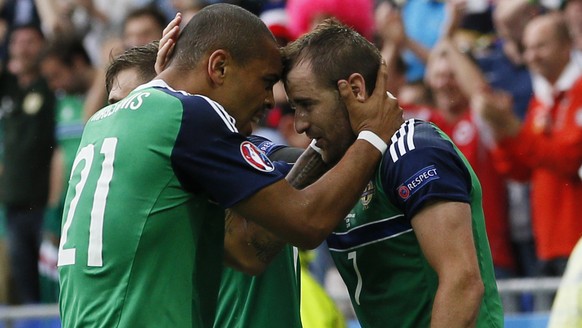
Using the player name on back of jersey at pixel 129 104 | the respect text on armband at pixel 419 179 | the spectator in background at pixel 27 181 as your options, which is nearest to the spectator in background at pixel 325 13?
the spectator in background at pixel 27 181

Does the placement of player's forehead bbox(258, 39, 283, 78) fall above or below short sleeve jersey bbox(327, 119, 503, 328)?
above

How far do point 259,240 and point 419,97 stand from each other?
4636 mm

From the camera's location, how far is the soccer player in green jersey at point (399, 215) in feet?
14.3

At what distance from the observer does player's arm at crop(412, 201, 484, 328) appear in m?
4.33

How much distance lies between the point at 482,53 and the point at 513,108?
67 centimetres

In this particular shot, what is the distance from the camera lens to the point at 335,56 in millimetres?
4852

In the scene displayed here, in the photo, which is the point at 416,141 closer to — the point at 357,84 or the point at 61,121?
the point at 357,84

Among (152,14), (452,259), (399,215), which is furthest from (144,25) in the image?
(452,259)

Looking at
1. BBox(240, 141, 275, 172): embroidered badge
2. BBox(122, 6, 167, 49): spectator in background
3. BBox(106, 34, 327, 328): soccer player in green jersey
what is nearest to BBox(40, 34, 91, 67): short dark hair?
BBox(122, 6, 167, 49): spectator in background

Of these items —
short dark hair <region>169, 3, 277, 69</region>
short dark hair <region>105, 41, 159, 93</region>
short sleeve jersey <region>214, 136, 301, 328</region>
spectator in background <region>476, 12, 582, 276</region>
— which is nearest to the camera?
short dark hair <region>169, 3, 277, 69</region>

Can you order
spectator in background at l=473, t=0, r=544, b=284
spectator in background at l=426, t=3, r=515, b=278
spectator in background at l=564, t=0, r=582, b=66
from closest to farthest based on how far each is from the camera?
1. spectator in background at l=564, t=0, r=582, b=66
2. spectator in background at l=426, t=3, r=515, b=278
3. spectator in background at l=473, t=0, r=544, b=284

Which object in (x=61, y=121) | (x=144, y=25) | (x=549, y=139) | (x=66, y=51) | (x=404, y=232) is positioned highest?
(x=404, y=232)

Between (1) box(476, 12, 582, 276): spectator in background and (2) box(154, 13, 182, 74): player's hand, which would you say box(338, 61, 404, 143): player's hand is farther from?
(1) box(476, 12, 582, 276): spectator in background

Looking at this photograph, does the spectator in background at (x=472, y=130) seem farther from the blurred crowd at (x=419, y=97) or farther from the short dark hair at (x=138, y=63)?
the short dark hair at (x=138, y=63)
